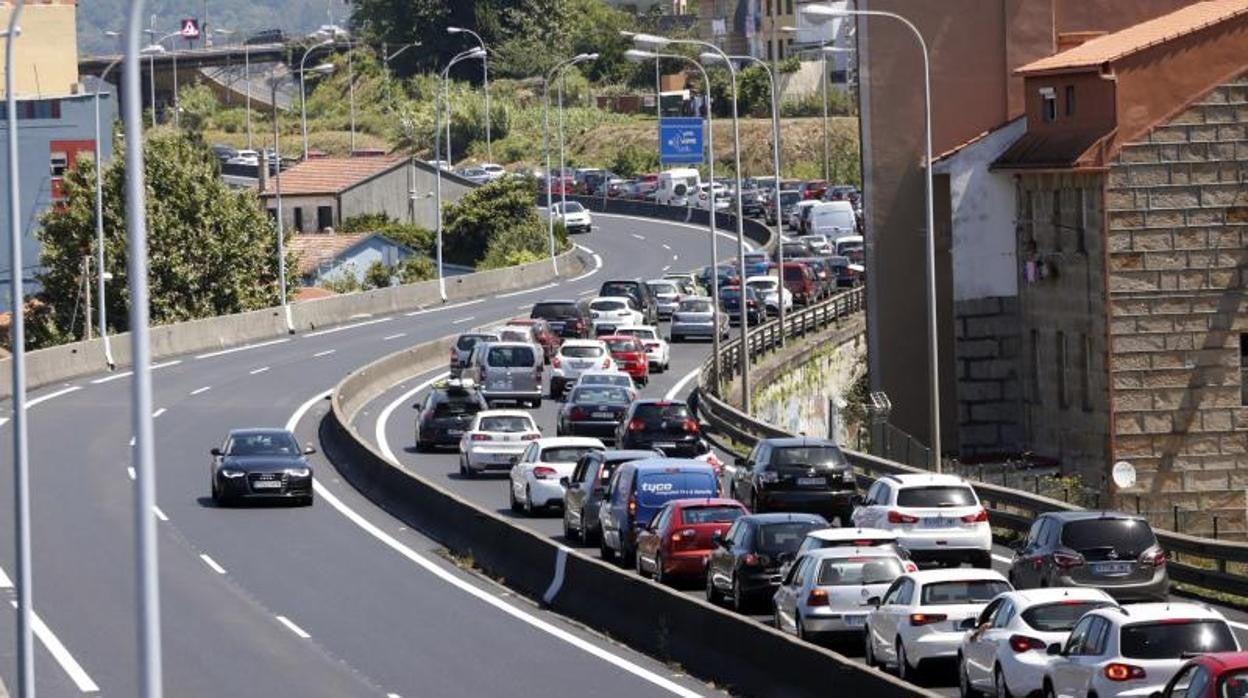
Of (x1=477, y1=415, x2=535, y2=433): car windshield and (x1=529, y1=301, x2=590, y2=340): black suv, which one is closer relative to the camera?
(x1=477, y1=415, x2=535, y2=433): car windshield

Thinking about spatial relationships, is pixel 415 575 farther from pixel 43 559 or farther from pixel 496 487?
pixel 496 487

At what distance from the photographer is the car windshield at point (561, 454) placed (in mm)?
42312

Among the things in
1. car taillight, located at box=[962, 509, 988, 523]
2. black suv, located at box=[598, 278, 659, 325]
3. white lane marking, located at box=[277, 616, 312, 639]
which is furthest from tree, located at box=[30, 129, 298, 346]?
car taillight, located at box=[962, 509, 988, 523]

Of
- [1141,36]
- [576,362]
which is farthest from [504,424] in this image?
[1141,36]

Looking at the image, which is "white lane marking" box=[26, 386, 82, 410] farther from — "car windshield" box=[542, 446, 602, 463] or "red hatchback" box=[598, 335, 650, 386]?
"car windshield" box=[542, 446, 602, 463]

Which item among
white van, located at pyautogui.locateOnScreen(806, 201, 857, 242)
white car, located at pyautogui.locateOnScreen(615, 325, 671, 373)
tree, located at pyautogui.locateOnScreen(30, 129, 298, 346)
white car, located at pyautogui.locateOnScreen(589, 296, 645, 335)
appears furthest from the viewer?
white van, located at pyautogui.locateOnScreen(806, 201, 857, 242)

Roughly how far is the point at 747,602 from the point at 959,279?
30.4 meters

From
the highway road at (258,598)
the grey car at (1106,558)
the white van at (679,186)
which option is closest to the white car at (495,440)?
the highway road at (258,598)

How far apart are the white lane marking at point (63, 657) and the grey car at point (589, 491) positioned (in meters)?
8.40

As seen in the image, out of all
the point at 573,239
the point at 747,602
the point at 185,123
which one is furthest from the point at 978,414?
the point at 185,123

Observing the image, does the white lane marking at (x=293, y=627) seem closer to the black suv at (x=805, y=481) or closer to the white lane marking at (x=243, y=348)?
the black suv at (x=805, y=481)

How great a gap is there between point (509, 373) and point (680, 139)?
3968cm

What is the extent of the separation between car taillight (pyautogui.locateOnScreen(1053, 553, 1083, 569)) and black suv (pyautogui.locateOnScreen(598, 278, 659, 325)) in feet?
174

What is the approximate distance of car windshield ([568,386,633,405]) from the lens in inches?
2073
